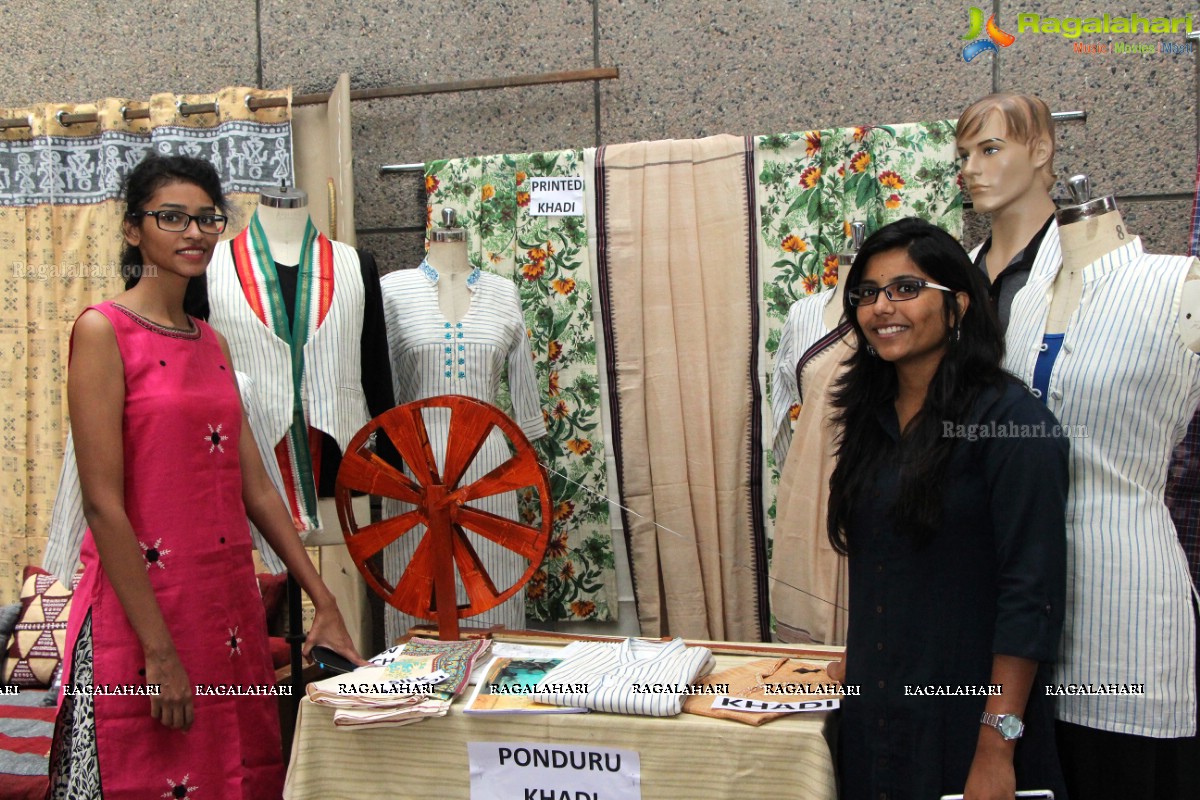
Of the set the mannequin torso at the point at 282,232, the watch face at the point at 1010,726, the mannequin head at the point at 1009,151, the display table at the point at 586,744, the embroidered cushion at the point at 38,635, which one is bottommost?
the embroidered cushion at the point at 38,635

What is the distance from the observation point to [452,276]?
2.86 m

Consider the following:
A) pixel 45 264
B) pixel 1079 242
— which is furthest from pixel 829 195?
pixel 45 264

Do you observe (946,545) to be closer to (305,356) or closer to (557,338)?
(305,356)

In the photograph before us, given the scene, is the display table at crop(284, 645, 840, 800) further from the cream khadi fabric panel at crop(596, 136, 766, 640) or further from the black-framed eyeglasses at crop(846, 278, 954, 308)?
the cream khadi fabric panel at crop(596, 136, 766, 640)

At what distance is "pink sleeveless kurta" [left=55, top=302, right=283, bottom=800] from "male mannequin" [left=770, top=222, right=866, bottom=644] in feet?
4.61

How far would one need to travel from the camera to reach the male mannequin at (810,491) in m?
2.65

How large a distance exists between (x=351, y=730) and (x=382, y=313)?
120cm

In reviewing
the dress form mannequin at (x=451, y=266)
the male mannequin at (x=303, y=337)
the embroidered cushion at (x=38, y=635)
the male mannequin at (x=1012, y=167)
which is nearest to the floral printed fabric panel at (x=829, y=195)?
the male mannequin at (x=1012, y=167)

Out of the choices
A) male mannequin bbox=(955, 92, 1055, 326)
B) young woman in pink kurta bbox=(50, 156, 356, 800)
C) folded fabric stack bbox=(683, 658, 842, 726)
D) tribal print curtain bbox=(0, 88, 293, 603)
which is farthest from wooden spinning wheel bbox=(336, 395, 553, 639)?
tribal print curtain bbox=(0, 88, 293, 603)

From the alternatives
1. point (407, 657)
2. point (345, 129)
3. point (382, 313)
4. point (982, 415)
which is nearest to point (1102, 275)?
point (982, 415)

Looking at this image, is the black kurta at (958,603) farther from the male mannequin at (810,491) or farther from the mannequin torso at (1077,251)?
the male mannequin at (810,491)

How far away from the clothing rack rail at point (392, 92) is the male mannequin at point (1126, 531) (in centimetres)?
198

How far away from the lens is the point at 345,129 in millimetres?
3311

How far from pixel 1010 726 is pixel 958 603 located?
0.18 meters
